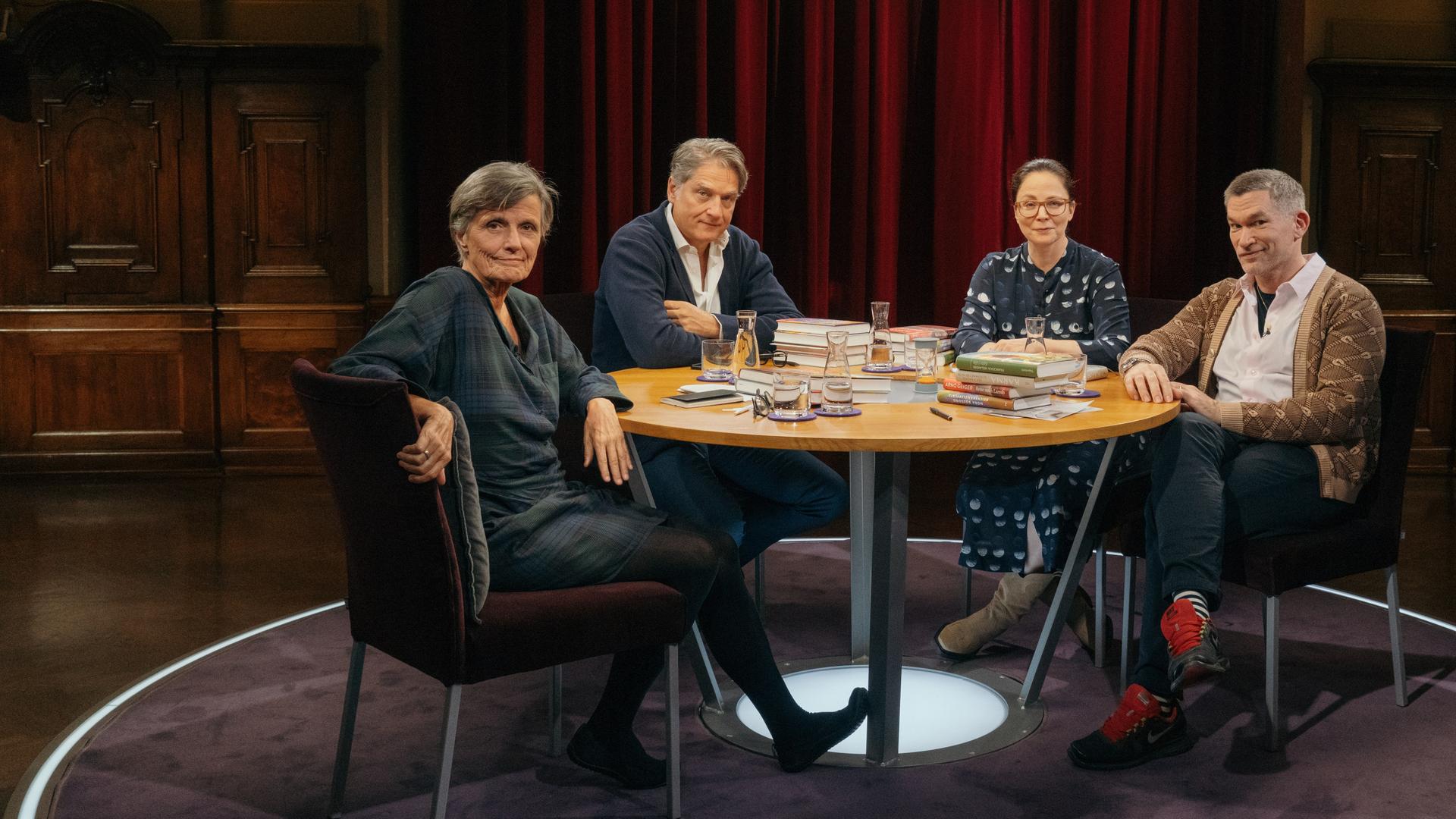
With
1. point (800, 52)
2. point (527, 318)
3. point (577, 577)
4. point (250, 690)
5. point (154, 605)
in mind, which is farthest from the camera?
point (800, 52)

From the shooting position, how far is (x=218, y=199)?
5758 mm

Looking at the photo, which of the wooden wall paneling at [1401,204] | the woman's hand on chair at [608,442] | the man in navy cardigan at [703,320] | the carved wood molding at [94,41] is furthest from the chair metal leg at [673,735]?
the wooden wall paneling at [1401,204]

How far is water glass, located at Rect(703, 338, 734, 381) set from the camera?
126 inches

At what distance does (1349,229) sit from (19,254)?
5.37 metres

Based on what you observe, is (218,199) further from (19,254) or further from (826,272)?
(826,272)

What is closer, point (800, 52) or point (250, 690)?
point (250, 690)

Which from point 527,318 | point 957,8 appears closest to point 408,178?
point 957,8

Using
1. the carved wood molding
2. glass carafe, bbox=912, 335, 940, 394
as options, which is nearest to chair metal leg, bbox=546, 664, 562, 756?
glass carafe, bbox=912, 335, 940, 394

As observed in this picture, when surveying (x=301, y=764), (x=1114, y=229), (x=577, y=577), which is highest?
(x=1114, y=229)

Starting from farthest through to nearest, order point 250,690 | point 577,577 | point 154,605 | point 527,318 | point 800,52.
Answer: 1. point 800,52
2. point 154,605
3. point 250,690
4. point 527,318
5. point 577,577

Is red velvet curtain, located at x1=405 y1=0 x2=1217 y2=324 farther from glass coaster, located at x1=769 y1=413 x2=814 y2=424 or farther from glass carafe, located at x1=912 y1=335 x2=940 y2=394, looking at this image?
glass coaster, located at x1=769 y1=413 x2=814 y2=424

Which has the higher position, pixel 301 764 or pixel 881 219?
pixel 881 219

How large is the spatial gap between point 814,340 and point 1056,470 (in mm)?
655

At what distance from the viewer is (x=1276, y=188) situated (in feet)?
10.2
